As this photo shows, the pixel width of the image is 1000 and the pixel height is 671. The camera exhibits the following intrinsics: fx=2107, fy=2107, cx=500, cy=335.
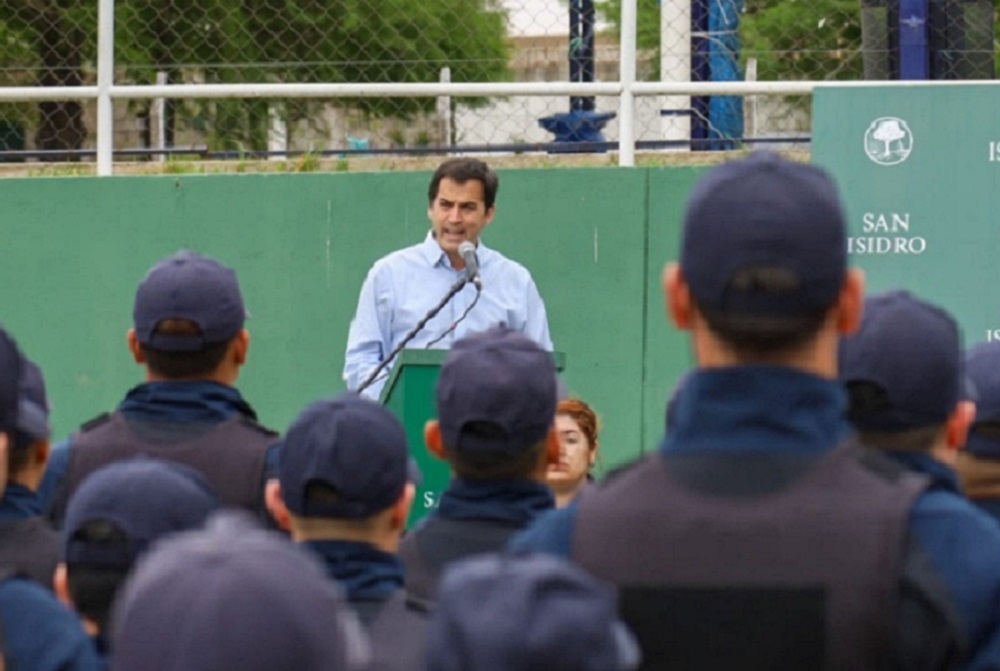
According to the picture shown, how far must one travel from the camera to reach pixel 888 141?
862cm

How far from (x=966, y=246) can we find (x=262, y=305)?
3104mm

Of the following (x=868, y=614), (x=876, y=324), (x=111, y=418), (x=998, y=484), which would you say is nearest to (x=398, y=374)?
(x=111, y=418)

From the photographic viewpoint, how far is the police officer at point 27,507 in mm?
3594

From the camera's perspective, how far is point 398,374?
6.39 meters

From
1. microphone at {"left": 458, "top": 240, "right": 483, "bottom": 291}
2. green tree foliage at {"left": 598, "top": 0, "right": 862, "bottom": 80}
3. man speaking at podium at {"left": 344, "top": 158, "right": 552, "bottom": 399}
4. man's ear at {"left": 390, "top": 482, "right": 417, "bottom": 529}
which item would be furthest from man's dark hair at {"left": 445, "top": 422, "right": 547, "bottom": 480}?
green tree foliage at {"left": 598, "top": 0, "right": 862, "bottom": 80}

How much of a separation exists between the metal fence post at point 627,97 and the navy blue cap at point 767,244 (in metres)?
6.62

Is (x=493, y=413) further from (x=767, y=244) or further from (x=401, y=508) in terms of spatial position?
(x=767, y=244)

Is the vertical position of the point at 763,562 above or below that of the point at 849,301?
below

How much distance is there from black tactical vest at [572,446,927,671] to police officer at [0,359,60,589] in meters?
1.33

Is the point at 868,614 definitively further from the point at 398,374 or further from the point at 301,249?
the point at 301,249

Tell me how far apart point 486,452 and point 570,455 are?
2.08 meters

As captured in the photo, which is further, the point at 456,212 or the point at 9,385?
the point at 456,212

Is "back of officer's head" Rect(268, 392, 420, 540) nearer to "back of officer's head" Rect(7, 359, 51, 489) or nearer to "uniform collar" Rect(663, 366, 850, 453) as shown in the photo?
"back of officer's head" Rect(7, 359, 51, 489)

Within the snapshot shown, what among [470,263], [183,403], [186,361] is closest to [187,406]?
[183,403]
